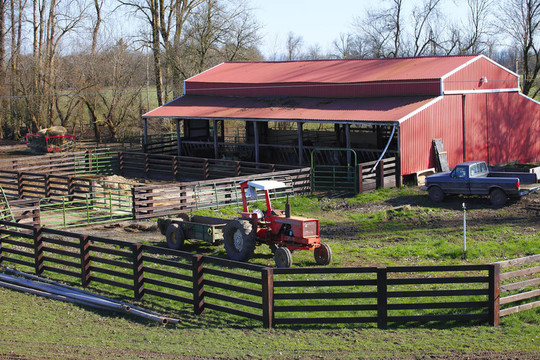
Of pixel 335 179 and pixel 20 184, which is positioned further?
pixel 20 184

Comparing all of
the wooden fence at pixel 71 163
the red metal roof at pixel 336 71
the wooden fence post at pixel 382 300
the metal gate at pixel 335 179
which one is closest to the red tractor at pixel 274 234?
the wooden fence post at pixel 382 300

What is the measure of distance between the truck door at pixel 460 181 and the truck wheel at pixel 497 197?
0.88m

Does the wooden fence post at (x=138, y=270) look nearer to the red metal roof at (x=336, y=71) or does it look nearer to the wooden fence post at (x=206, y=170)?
the wooden fence post at (x=206, y=170)

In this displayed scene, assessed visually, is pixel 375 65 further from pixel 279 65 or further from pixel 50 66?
pixel 50 66

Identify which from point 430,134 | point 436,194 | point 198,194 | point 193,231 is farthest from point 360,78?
point 193,231

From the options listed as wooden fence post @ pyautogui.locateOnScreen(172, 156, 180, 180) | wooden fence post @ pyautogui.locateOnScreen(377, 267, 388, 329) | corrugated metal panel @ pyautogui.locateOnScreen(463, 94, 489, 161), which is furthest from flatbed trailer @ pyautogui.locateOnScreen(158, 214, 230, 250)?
corrugated metal panel @ pyautogui.locateOnScreen(463, 94, 489, 161)

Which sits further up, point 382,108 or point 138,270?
point 382,108

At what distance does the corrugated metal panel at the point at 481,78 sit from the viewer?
90.7 ft

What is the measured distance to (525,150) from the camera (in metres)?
31.3

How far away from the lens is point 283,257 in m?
13.3

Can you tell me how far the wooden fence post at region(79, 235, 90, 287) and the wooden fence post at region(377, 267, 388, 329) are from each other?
5.97 metres

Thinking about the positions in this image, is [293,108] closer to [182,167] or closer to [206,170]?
[206,170]

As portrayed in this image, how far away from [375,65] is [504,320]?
24.1m

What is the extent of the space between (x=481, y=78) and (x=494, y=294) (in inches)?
849
